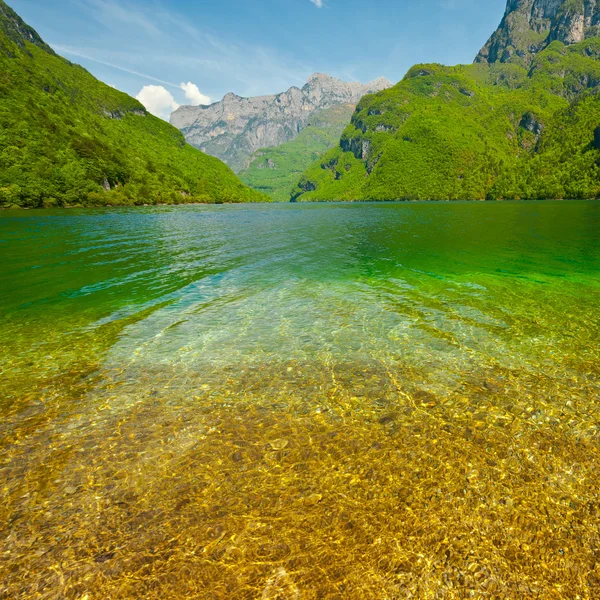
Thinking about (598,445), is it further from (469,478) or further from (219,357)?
(219,357)

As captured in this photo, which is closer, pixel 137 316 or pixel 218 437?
pixel 218 437

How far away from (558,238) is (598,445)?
48.9 m

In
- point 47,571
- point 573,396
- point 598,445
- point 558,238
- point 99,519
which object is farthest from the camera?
point 558,238

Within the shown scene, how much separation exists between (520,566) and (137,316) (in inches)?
685

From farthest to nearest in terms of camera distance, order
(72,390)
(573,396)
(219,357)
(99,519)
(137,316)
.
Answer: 1. (137,316)
2. (219,357)
3. (72,390)
4. (573,396)
5. (99,519)

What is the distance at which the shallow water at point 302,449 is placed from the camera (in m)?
5.18

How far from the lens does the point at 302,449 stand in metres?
7.84

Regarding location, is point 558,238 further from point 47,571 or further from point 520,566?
point 47,571

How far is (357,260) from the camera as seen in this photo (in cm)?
3195

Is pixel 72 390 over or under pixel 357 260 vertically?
under

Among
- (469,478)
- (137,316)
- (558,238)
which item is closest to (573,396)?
(469,478)

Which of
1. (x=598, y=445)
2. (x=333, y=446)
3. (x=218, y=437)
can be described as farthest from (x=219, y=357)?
(x=598, y=445)

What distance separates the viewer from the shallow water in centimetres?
518

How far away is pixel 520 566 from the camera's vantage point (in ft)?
17.0
